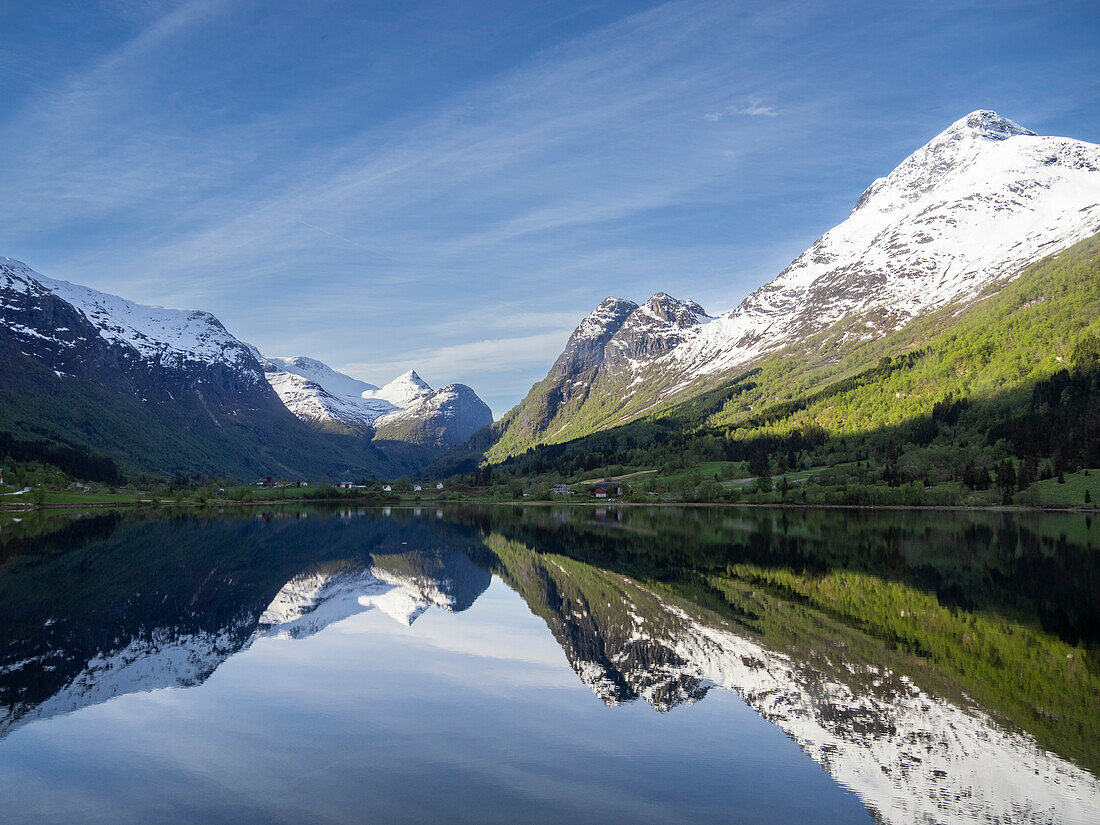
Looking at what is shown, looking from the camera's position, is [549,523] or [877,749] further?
[549,523]

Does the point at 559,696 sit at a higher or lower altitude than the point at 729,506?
higher

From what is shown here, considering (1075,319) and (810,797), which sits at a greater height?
(1075,319)

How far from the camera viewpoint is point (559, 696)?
2361cm

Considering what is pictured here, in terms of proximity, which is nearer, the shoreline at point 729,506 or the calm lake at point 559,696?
the calm lake at point 559,696

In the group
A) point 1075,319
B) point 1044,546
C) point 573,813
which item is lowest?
point 1044,546

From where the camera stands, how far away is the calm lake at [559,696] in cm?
1541

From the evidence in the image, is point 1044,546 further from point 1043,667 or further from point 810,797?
point 810,797

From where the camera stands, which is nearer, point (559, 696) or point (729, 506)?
point (559, 696)

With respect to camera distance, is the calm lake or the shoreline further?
the shoreline

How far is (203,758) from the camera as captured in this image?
58.8 ft

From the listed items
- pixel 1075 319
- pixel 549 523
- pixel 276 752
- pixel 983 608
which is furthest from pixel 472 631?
pixel 1075 319

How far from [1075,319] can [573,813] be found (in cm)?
Answer: 23051

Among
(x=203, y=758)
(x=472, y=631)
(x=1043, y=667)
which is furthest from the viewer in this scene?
(x=472, y=631)

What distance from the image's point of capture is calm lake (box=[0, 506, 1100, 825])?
1541 cm
